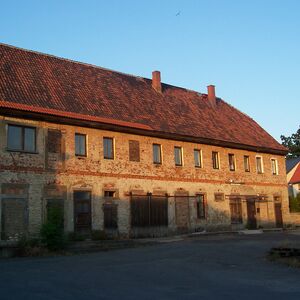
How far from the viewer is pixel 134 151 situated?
26.5m

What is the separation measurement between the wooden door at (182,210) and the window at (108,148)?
5.38 meters

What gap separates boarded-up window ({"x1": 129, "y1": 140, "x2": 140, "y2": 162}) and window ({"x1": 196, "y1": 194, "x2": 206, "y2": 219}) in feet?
18.1

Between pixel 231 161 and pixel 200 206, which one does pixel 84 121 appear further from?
pixel 231 161

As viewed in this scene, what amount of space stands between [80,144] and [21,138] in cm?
336

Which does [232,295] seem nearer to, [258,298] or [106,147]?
[258,298]

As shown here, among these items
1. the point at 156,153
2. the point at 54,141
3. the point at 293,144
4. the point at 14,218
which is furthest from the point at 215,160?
the point at 293,144

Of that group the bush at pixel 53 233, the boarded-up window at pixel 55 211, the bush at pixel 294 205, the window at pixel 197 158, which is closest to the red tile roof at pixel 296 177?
the bush at pixel 294 205

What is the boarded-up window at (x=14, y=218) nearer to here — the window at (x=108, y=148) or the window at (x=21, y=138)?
the window at (x=21, y=138)

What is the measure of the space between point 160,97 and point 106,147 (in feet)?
27.3

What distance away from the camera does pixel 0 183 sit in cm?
2075

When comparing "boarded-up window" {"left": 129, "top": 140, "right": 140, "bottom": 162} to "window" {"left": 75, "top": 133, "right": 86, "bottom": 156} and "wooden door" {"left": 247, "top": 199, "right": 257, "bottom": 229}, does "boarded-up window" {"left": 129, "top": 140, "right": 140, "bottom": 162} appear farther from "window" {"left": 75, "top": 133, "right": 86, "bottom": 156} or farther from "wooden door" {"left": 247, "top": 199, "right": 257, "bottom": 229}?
"wooden door" {"left": 247, "top": 199, "right": 257, "bottom": 229}

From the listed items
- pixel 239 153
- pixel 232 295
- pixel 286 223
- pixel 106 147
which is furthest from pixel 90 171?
pixel 286 223

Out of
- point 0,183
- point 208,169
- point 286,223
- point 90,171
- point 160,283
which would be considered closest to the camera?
point 160,283

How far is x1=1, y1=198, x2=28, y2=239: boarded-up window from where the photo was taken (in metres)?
20.6
